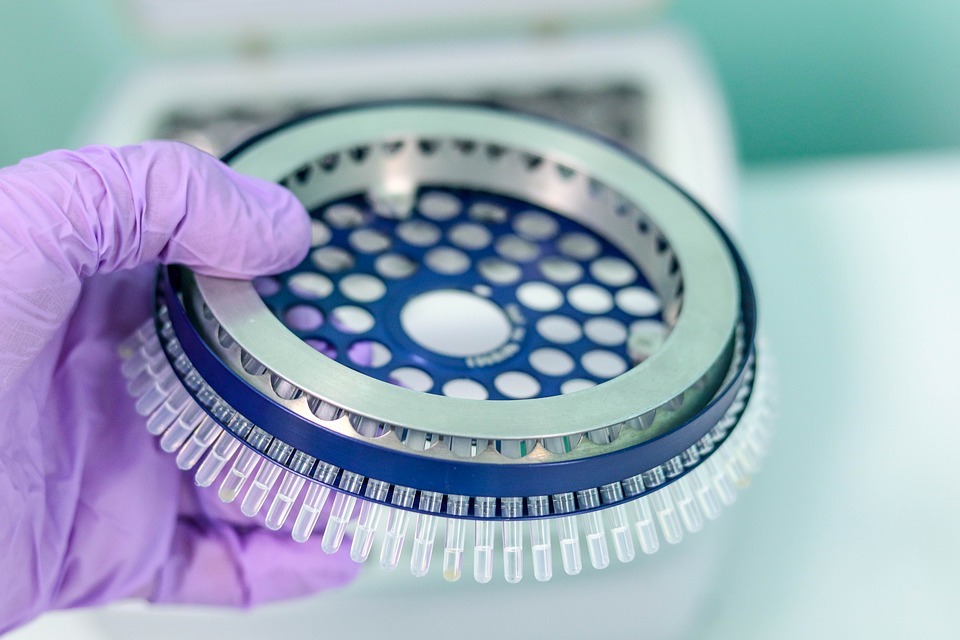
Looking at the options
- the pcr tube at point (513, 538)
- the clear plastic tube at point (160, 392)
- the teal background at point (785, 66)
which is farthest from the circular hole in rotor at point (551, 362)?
the teal background at point (785, 66)

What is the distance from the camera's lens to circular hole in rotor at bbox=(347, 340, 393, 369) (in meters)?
0.58

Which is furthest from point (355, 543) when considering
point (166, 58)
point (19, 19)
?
point (19, 19)

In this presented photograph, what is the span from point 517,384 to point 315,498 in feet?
0.46

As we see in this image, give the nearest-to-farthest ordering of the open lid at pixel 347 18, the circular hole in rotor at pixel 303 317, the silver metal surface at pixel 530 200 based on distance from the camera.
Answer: the silver metal surface at pixel 530 200 < the circular hole in rotor at pixel 303 317 < the open lid at pixel 347 18

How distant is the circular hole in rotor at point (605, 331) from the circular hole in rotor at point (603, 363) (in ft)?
0.04

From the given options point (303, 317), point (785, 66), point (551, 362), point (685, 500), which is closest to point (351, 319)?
point (303, 317)

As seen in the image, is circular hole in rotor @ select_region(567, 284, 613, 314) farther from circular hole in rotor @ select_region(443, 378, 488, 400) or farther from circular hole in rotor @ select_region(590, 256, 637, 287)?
circular hole in rotor @ select_region(443, 378, 488, 400)

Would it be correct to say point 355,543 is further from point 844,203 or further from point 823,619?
point 844,203

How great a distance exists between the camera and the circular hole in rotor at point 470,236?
708 millimetres

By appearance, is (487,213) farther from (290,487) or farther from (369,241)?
(290,487)

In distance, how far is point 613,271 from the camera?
2.30ft

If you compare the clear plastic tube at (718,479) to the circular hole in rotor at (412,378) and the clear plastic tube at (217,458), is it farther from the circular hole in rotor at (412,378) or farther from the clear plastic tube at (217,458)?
the clear plastic tube at (217,458)

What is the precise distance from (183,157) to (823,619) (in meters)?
0.58

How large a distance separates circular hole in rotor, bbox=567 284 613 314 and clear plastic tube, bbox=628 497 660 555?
170 mm
